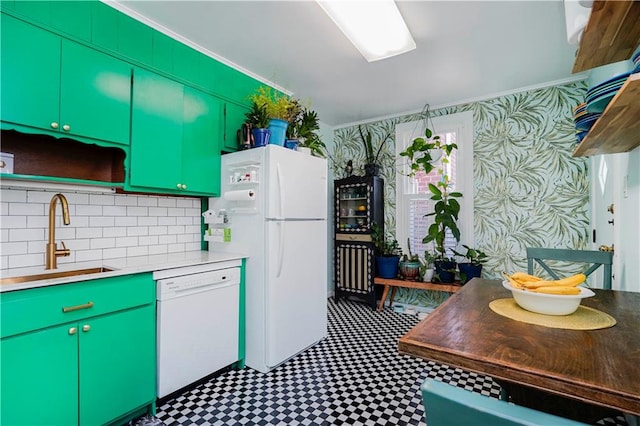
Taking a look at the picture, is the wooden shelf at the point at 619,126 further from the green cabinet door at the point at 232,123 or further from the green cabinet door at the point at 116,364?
the green cabinet door at the point at 232,123

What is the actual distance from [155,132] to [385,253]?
9.52ft

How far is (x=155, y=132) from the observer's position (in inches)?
86.4

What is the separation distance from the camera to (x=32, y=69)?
1.66 m

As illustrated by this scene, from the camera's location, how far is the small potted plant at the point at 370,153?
4.07 meters

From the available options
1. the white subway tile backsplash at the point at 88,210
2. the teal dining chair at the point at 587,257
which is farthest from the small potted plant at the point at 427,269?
the white subway tile backsplash at the point at 88,210

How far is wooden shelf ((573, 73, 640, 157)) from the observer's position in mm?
843

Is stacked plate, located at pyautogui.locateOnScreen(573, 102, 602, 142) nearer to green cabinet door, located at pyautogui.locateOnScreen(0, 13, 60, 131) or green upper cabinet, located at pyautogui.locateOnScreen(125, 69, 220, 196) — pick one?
green upper cabinet, located at pyautogui.locateOnScreen(125, 69, 220, 196)

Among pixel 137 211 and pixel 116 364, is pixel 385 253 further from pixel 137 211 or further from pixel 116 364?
pixel 116 364

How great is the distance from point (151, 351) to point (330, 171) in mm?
3391

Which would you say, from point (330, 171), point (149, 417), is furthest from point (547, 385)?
point (330, 171)

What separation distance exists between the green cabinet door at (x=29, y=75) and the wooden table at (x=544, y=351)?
7.04 feet

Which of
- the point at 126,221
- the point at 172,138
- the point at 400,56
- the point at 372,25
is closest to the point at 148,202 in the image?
the point at 126,221

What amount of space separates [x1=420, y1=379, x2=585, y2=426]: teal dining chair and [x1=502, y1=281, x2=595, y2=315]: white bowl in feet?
2.49

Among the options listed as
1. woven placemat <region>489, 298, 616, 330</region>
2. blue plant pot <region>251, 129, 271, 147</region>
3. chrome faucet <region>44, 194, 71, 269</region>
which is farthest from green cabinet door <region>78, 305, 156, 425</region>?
woven placemat <region>489, 298, 616, 330</region>
